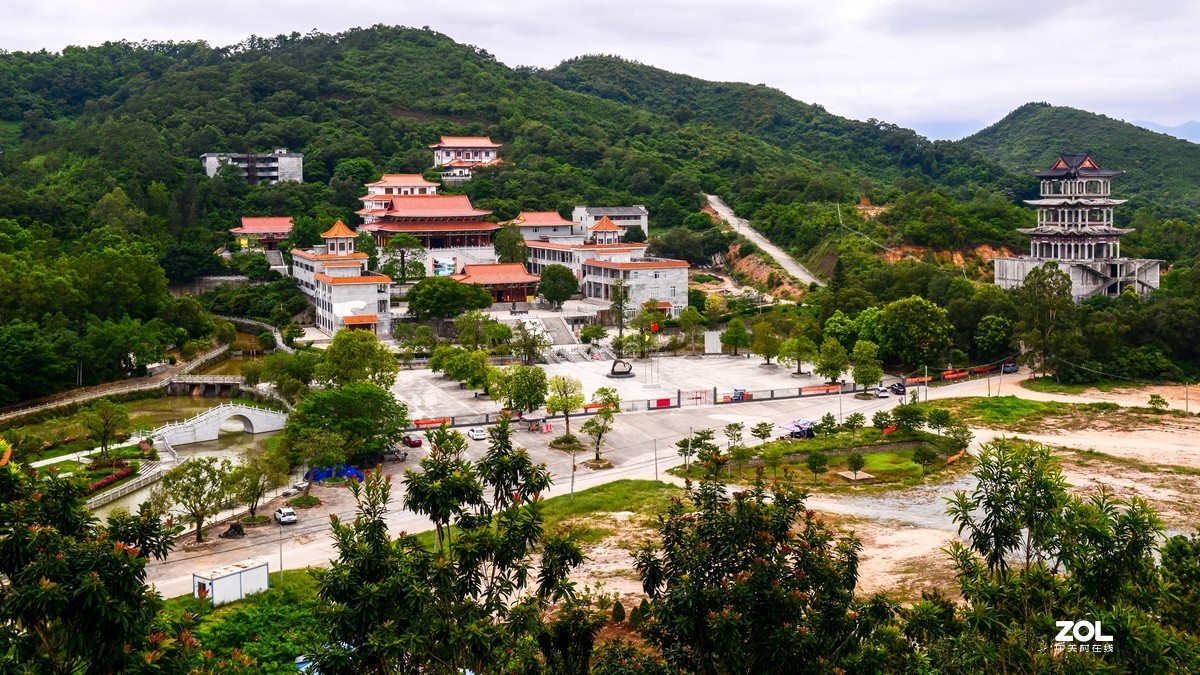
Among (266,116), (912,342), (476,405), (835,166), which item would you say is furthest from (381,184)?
(835,166)

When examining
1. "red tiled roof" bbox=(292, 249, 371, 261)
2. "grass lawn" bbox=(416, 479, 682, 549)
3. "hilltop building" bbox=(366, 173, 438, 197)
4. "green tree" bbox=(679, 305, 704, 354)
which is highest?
"hilltop building" bbox=(366, 173, 438, 197)

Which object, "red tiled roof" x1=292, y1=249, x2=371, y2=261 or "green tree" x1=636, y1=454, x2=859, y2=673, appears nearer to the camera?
"green tree" x1=636, y1=454, x2=859, y2=673

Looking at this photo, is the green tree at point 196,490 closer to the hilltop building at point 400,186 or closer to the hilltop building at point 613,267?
the hilltop building at point 613,267

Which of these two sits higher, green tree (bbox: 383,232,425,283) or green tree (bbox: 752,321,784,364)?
green tree (bbox: 383,232,425,283)

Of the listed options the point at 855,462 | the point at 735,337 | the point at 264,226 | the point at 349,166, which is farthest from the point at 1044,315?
the point at 349,166

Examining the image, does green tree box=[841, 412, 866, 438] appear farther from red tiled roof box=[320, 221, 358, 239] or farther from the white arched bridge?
red tiled roof box=[320, 221, 358, 239]

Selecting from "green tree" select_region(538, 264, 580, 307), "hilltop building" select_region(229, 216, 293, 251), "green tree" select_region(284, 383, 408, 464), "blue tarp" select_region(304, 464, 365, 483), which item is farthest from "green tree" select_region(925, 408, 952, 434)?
"hilltop building" select_region(229, 216, 293, 251)

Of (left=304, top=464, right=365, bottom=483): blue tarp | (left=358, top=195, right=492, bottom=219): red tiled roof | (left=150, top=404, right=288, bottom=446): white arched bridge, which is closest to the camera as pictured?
(left=304, top=464, right=365, bottom=483): blue tarp

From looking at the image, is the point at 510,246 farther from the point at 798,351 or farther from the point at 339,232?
the point at 798,351
